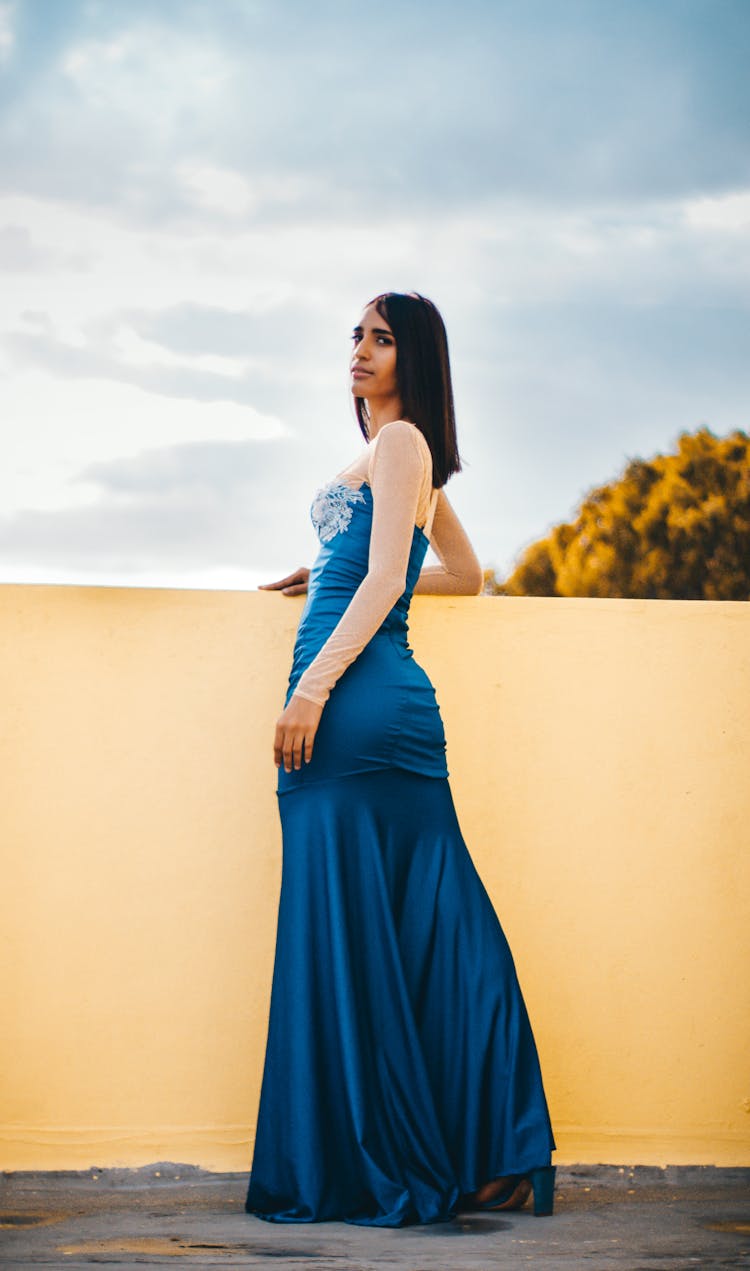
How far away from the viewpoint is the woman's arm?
262cm

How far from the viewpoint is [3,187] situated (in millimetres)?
9016

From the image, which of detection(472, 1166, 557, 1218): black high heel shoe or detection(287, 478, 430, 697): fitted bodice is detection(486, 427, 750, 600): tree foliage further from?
detection(472, 1166, 557, 1218): black high heel shoe

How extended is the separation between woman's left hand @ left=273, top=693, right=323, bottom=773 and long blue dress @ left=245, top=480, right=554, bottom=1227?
2.4 inches

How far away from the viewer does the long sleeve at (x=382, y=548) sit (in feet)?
7.32

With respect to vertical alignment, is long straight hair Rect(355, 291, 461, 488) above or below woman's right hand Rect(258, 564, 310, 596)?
above

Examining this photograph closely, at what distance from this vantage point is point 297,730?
221 centimetres

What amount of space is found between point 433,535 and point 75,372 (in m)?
8.42

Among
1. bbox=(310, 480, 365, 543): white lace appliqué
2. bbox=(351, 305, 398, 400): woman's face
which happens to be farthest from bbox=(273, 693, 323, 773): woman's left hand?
bbox=(351, 305, 398, 400): woman's face

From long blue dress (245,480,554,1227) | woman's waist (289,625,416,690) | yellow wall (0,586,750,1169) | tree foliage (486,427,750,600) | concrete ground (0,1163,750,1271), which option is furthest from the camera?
tree foliage (486,427,750,600)

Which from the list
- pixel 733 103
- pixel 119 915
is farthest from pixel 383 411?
pixel 733 103

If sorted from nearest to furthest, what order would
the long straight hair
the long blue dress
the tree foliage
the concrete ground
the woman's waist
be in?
the concrete ground < the long blue dress < the woman's waist < the long straight hair < the tree foliage

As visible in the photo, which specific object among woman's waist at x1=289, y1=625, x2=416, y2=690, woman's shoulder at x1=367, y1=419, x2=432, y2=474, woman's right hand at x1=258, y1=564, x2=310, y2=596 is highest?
woman's shoulder at x1=367, y1=419, x2=432, y2=474

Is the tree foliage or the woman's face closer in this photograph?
the woman's face

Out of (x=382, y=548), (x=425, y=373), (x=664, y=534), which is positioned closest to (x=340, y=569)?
(x=382, y=548)
